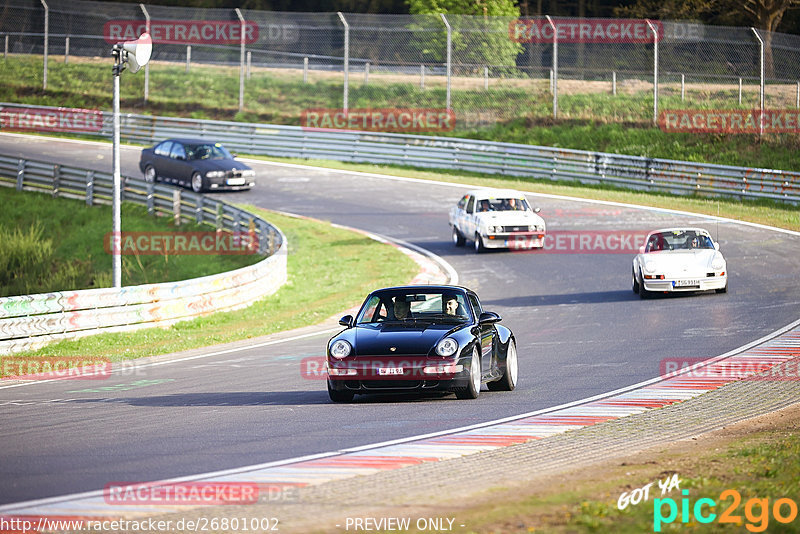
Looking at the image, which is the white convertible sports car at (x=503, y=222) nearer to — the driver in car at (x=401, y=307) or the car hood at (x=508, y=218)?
the car hood at (x=508, y=218)

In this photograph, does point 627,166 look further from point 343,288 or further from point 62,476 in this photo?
point 62,476

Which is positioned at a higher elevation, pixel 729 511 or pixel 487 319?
pixel 487 319

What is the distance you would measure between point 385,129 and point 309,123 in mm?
4105

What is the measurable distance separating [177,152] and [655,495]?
3088cm

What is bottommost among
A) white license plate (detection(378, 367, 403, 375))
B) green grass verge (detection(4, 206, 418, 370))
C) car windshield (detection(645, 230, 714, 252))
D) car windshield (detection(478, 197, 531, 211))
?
green grass verge (detection(4, 206, 418, 370))

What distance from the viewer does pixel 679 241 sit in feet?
69.9

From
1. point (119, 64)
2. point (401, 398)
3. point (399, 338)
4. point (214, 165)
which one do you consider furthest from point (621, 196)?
point (399, 338)

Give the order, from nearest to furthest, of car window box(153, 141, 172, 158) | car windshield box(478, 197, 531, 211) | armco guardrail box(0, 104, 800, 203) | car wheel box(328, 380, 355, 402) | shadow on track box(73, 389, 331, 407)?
car wheel box(328, 380, 355, 402) → shadow on track box(73, 389, 331, 407) → car windshield box(478, 197, 531, 211) → armco guardrail box(0, 104, 800, 203) → car window box(153, 141, 172, 158)

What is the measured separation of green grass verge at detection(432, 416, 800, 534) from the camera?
634 cm

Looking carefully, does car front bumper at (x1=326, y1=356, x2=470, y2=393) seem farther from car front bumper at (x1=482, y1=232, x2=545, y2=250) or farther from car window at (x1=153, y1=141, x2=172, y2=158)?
car window at (x1=153, y1=141, x2=172, y2=158)

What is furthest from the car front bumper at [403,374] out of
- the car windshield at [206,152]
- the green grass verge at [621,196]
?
the car windshield at [206,152]

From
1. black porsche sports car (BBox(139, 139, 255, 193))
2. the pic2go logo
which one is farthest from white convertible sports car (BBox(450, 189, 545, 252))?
the pic2go logo

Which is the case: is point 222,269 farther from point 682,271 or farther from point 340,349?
point 340,349

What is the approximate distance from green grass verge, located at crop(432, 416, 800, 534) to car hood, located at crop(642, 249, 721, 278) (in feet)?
39.4
